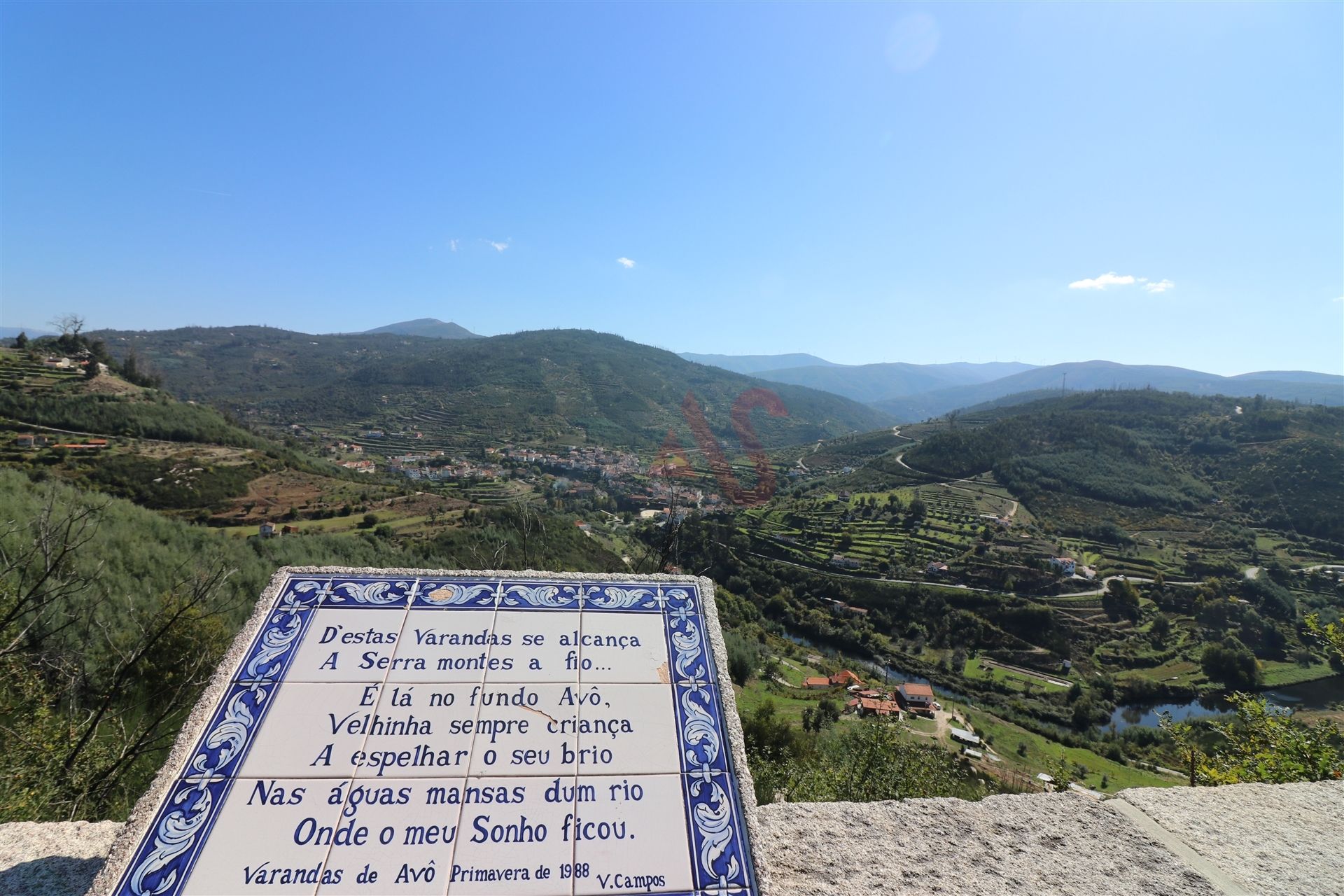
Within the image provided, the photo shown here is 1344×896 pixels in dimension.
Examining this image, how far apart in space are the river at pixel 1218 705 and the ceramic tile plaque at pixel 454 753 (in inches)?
1710

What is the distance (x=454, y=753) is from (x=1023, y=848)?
11.2 feet

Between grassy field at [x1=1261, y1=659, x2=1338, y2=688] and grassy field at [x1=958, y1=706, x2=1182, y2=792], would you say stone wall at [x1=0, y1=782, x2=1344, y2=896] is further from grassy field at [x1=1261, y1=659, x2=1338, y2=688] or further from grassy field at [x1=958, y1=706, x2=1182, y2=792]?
grassy field at [x1=1261, y1=659, x2=1338, y2=688]

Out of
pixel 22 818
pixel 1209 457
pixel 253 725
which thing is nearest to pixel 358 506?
pixel 22 818

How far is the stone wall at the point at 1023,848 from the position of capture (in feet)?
9.34

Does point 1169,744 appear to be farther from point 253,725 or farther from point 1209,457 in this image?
point 1209,457

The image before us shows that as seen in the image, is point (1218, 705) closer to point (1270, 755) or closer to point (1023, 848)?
point (1270, 755)

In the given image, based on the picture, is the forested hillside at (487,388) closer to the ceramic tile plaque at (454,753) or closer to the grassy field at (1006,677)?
the grassy field at (1006,677)

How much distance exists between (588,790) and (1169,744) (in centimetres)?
4360

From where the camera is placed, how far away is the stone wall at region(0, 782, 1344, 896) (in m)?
2.85

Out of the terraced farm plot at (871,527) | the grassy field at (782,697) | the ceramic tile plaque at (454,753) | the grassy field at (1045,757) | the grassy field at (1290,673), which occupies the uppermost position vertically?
the ceramic tile plaque at (454,753)

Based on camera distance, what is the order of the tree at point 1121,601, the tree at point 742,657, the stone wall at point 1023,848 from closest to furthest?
the stone wall at point 1023,848 < the tree at point 742,657 < the tree at point 1121,601

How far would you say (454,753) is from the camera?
2393 millimetres

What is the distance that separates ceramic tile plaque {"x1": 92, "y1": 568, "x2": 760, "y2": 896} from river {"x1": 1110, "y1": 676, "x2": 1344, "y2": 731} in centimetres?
4344

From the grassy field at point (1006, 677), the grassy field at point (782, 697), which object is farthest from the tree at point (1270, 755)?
the grassy field at point (1006, 677)
